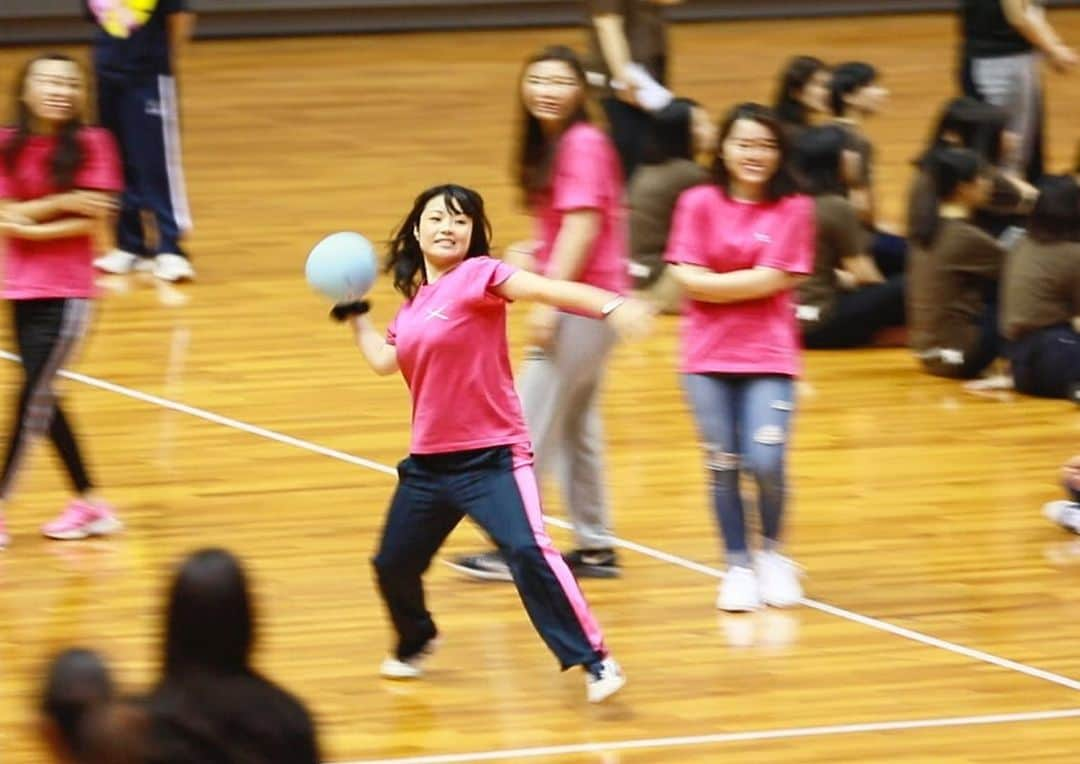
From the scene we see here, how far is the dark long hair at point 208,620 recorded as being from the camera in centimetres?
324

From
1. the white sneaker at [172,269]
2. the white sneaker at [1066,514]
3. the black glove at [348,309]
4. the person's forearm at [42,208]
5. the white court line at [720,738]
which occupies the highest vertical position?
the person's forearm at [42,208]

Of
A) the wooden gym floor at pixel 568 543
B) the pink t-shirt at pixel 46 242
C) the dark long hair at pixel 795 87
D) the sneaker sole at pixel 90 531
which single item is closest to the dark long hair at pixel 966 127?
the dark long hair at pixel 795 87

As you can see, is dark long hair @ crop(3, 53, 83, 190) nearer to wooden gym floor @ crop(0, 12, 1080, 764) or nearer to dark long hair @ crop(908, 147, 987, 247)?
wooden gym floor @ crop(0, 12, 1080, 764)

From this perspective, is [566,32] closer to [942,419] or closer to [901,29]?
[901,29]

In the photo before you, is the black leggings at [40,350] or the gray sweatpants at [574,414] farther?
the black leggings at [40,350]

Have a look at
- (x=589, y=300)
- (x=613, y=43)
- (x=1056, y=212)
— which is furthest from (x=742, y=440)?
(x=613, y=43)

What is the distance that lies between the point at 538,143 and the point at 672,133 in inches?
137

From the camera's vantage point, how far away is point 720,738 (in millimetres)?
5398

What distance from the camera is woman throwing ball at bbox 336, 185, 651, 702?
5500 millimetres

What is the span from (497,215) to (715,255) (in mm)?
5478

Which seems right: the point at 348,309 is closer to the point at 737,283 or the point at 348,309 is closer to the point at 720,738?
the point at 737,283

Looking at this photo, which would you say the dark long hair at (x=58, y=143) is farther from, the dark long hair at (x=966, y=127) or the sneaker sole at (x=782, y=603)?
the dark long hair at (x=966, y=127)

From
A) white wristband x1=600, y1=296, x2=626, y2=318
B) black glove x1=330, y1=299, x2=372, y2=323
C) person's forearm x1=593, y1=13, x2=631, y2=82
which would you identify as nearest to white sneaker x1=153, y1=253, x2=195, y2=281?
person's forearm x1=593, y1=13, x2=631, y2=82

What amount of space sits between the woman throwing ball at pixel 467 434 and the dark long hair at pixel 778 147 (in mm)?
872
